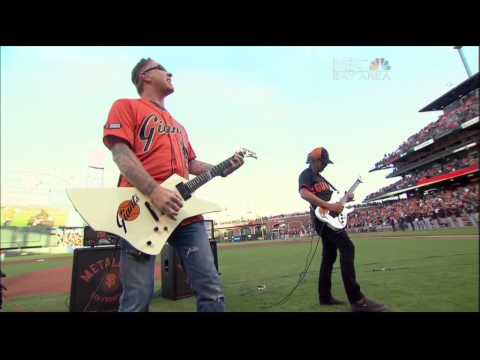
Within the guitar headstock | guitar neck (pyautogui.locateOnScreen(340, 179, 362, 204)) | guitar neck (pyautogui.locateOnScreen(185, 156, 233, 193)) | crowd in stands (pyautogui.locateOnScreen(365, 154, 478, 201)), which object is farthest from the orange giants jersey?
crowd in stands (pyautogui.locateOnScreen(365, 154, 478, 201))

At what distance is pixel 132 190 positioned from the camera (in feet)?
5.23

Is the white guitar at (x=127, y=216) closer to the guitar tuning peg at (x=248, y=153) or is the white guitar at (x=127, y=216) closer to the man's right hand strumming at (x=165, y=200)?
the man's right hand strumming at (x=165, y=200)

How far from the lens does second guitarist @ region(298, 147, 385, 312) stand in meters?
2.73

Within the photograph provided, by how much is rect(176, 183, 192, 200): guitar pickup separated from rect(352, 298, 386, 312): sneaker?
2249 mm

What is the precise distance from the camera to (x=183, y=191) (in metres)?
1.76

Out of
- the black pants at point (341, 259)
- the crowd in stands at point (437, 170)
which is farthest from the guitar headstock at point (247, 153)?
the crowd in stands at point (437, 170)

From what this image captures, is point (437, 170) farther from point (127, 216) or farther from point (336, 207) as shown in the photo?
point (127, 216)

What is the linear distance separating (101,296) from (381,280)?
163 inches

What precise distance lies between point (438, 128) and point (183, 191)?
10.7m

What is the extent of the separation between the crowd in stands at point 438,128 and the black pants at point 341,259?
18.0ft

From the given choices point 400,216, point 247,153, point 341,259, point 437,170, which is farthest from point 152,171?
point 400,216

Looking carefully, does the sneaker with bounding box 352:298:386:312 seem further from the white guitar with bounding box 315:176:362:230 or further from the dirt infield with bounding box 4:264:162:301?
the dirt infield with bounding box 4:264:162:301
